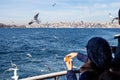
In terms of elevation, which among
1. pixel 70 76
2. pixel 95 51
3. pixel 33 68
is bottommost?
pixel 33 68

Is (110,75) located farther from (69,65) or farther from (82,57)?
(82,57)

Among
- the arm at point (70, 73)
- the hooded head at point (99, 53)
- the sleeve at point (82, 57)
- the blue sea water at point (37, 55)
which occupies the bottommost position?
the blue sea water at point (37, 55)

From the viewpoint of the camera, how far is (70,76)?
2.57 meters

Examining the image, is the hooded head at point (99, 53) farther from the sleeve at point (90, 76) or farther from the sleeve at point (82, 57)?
the sleeve at point (82, 57)

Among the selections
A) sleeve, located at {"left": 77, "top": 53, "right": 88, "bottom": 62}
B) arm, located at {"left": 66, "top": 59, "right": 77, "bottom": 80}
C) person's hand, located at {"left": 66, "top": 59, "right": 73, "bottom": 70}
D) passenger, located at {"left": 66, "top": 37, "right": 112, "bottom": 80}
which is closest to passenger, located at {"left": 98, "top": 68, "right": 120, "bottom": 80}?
passenger, located at {"left": 66, "top": 37, "right": 112, "bottom": 80}

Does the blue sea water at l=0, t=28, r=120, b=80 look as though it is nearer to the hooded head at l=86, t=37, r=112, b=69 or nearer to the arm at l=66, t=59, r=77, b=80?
the arm at l=66, t=59, r=77, b=80

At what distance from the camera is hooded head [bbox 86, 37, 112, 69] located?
2.36 meters

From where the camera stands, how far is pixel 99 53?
2.38 m

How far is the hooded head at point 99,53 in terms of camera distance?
2.36m

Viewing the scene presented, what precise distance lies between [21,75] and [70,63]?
3138 centimetres

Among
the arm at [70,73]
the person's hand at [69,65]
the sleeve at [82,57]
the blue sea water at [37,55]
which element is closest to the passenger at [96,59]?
the arm at [70,73]

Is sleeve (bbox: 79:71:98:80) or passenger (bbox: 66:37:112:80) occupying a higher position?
passenger (bbox: 66:37:112:80)

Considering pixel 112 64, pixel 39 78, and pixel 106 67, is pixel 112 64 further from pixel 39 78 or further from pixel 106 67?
pixel 39 78

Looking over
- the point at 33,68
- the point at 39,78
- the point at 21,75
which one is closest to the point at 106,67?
the point at 39,78
